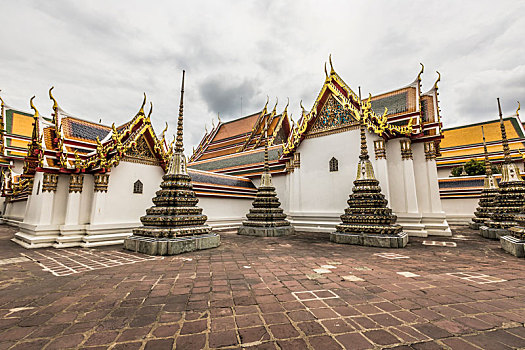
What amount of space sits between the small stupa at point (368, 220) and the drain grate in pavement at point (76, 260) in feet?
17.2

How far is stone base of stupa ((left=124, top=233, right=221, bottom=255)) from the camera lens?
5484 millimetres

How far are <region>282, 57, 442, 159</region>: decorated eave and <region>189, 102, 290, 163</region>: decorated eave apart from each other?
27.4 ft

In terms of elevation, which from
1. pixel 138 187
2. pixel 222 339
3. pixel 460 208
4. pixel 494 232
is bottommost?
pixel 222 339

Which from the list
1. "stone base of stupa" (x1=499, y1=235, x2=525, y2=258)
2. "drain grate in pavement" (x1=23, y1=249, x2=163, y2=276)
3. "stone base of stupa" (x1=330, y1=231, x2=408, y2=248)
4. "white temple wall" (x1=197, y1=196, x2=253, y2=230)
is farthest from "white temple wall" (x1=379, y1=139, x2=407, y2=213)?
"drain grate in pavement" (x1=23, y1=249, x2=163, y2=276)

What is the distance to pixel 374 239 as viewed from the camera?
657 cm

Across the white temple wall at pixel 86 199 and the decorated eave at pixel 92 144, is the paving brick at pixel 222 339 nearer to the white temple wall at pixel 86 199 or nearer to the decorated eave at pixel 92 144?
the decorated eave at pixel 92 144

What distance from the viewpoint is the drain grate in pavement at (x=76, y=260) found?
4.43m

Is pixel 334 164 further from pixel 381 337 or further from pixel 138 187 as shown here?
pixel 381 337

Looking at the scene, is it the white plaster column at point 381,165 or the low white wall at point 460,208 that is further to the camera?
the low white wall at point 460,208

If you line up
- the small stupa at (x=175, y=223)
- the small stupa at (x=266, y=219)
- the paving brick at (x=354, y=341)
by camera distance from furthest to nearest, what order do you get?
the small stupa at (x=266, y=219) < the small stupa at (x=175, y=223) < the paving brick at (x=354, y=341)

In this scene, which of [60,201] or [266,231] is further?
[266,231]

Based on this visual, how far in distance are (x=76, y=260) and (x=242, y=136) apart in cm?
1933

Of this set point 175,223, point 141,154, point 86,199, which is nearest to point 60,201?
point 86,199

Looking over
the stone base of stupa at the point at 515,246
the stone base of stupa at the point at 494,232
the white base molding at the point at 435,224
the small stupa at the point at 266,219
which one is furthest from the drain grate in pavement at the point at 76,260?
the stone base of stupa at the point at 494,232
